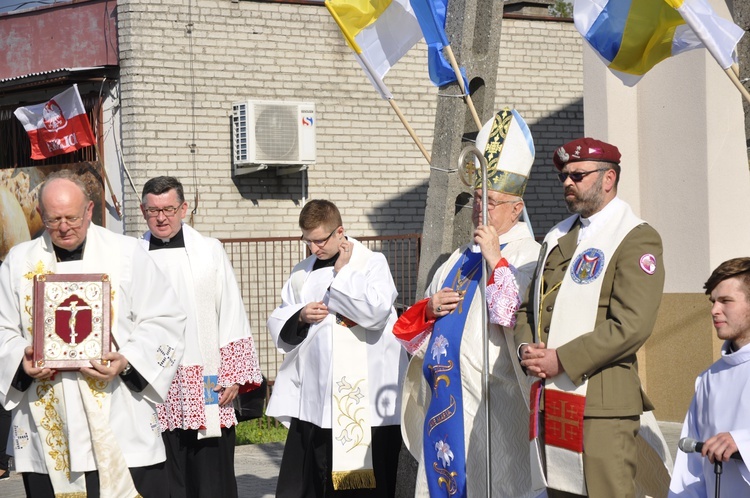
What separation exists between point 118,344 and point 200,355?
3.96ft

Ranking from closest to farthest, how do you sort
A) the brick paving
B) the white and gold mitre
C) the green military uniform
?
1. the green military uniform
2. the white and gold mitre
3. the brick paving

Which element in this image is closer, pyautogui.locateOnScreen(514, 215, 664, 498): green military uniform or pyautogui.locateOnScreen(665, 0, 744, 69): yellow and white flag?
pyautogui.locateOnScreen(514, 215, 664, 498): green military uniform

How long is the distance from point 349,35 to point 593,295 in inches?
112

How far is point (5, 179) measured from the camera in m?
15.0

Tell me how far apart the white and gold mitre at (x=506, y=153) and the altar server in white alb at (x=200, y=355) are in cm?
165

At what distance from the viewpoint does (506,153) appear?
601 centimetres

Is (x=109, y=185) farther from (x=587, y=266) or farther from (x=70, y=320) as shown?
(x=587, y=266)

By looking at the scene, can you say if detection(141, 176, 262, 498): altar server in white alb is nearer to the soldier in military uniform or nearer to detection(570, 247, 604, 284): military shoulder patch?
the soldier in military uniform

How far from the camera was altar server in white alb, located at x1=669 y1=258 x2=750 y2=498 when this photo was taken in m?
4.14

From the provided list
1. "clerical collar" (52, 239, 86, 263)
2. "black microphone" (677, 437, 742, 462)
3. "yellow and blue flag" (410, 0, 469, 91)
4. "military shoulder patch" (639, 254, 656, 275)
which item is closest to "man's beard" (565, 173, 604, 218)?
"military shoulder patch" (639, 254, 656, 275)

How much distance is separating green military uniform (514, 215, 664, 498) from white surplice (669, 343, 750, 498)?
47cm

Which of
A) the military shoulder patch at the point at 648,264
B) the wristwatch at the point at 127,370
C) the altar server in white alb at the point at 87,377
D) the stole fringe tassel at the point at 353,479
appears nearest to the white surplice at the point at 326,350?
the stole fringe tassel at the point at 353,479

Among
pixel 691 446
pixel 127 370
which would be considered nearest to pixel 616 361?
pixel 691 446

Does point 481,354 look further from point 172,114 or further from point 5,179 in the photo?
point 5,179
